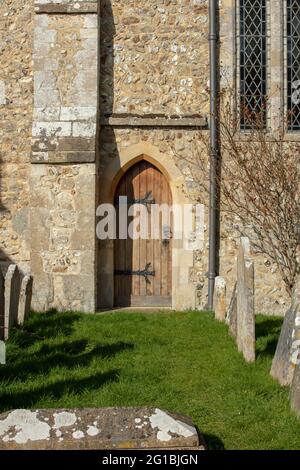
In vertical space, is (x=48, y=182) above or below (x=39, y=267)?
above

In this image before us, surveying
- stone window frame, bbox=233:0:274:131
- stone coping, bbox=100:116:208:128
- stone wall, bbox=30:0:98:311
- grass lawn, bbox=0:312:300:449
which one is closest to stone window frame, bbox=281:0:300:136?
stone window frame, bbox=233:0:274:131

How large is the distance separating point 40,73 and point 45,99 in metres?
0.44

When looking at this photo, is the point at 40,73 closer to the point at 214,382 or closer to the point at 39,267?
the point at 39,267

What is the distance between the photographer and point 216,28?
866 centimetres

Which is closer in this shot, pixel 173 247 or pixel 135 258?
pixel 173 247

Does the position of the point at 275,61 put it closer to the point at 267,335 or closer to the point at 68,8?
the point at 68,8

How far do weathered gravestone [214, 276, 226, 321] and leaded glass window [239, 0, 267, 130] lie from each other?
303 cm

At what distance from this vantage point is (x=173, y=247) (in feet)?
28.6

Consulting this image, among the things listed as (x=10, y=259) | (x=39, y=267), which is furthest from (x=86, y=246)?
(x=10, y=259)

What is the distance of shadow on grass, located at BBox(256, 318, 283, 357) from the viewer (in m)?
5.83

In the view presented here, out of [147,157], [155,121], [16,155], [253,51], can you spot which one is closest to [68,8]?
[155,121]

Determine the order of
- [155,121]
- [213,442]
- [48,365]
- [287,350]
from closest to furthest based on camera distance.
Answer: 1. [213,442]
2. [287,350]
3. [48,365]
4. [155,121]

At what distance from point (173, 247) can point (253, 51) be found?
3.60 m

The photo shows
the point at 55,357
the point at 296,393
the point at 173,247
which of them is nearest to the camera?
the point at 296,393
